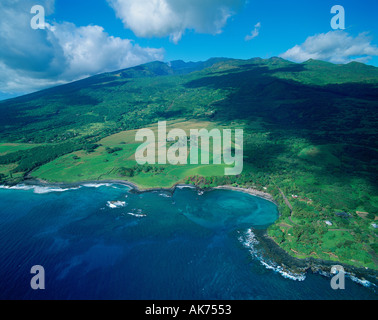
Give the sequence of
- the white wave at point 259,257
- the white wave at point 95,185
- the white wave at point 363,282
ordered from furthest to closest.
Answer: the white wave at point 95,185, the white wave at point 259,257, the white wave at point 363,282

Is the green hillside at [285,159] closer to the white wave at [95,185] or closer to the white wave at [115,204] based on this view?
the white wave at [95,185]

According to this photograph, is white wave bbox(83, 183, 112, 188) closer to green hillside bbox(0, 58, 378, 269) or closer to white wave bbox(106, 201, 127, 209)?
green hillside bbox(0, 58, 378, 269)

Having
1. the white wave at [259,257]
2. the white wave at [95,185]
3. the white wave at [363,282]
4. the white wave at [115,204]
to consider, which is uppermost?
the white wave at [95,185]

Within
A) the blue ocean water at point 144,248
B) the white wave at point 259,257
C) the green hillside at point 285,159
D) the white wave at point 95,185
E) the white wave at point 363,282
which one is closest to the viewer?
the white wave at point 363,282

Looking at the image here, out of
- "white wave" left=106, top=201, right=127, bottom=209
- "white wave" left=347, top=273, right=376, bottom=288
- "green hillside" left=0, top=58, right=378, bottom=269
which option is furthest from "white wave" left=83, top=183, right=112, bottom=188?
"white wave" left=347, top=273, right=376, bottom=288

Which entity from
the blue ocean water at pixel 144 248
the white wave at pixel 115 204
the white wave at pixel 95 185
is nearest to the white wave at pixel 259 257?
the blue ocean water at pixel 144 248

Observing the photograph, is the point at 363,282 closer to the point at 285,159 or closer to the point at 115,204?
the point at 285,159
